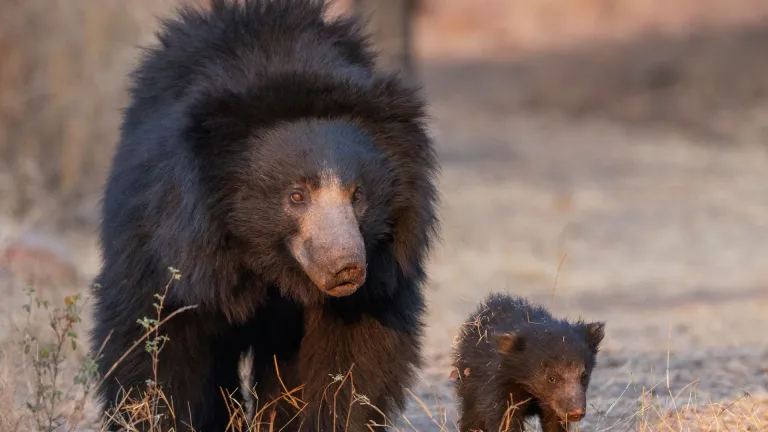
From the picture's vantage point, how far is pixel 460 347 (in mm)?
4750

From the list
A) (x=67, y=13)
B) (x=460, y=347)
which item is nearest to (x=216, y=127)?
(x=460, y=347)

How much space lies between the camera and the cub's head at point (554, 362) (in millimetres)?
4254

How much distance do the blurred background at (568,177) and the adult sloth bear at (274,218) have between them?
71 centimetres

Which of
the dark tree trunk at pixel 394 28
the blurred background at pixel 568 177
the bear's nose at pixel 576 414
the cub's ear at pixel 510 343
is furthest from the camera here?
the dark tree trunk at pixel 394 28

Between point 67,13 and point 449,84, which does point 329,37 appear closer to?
point 67,13

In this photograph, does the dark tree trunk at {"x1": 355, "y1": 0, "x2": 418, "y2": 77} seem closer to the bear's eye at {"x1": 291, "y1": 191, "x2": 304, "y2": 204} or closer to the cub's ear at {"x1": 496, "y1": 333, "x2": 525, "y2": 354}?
the cub's ear at {"x1": 496, "y1": 333, "x2": 525, "y2": 354}

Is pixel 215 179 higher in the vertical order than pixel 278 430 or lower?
higher

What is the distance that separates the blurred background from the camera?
7895mm

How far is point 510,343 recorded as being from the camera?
4.37m

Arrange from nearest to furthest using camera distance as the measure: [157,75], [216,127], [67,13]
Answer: [216,127]
[157,75]
[67,13]

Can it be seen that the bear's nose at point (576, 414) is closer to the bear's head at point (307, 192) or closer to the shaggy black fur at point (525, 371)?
the shaggy black fur at point (525, 371)

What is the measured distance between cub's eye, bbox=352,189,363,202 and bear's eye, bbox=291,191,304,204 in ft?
0.55

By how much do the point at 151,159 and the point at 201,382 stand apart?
2.60 feet

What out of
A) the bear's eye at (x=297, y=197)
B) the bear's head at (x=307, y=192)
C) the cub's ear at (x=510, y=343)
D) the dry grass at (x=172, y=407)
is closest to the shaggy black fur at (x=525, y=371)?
the cub's ear at (x=510, y=343)
